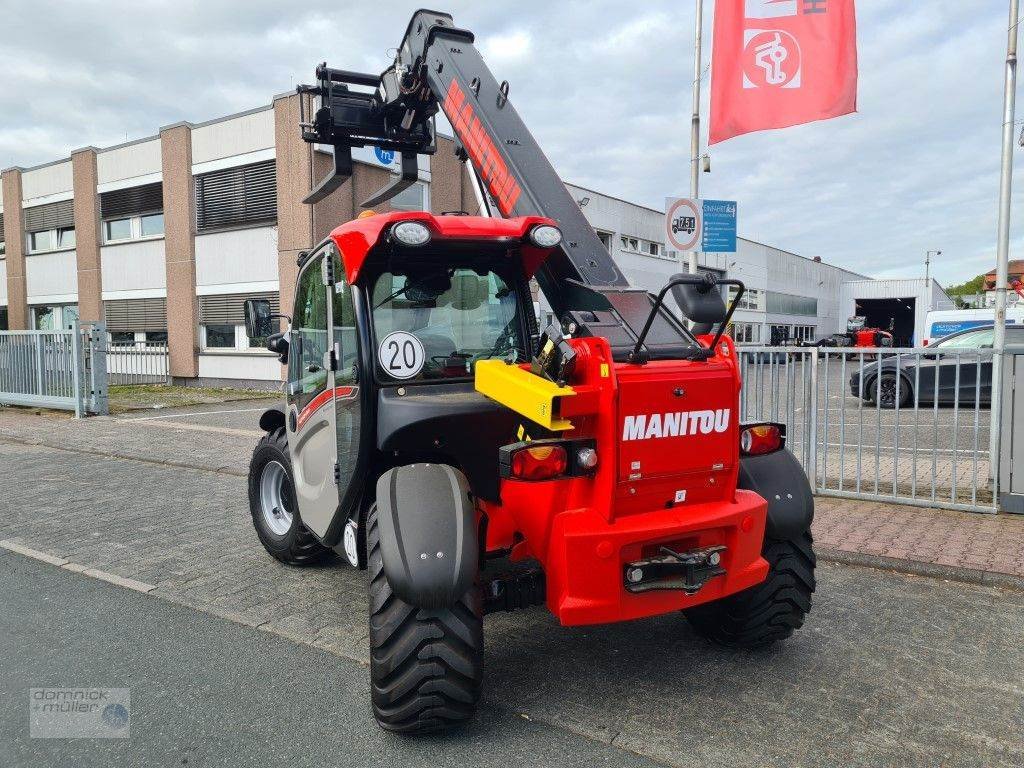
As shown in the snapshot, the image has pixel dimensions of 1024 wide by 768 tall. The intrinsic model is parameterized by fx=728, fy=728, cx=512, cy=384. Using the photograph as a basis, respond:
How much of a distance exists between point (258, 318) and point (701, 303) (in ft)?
9.23

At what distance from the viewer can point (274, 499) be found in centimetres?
533

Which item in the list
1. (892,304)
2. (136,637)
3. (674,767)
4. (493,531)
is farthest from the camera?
(892,304)

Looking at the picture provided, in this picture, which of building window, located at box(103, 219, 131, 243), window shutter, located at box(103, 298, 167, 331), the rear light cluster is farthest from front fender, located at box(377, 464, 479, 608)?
building window, located at box(103, 219, 131, 243)

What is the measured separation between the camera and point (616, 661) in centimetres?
363

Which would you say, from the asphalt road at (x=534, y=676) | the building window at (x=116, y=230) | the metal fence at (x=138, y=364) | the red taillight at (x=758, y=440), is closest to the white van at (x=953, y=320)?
the asphalt road at (x=534, y=676)

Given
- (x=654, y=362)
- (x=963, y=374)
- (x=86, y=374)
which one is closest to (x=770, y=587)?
(x=654, y=362)

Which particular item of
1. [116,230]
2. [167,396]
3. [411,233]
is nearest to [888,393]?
[411,233]

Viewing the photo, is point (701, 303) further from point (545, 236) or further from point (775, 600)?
point (775, 600)

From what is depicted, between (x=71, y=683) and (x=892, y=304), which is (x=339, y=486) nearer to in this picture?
(x=71, y=683)

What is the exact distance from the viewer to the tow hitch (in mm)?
2969

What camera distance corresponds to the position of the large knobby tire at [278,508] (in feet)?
16.3

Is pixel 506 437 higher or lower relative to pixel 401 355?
lower

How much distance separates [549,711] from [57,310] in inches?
1037

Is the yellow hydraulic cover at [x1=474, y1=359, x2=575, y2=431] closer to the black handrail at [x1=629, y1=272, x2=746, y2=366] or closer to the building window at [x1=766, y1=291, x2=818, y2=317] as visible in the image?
the black handrail at [x1=629, y1=272, x2=746, y2=366]
